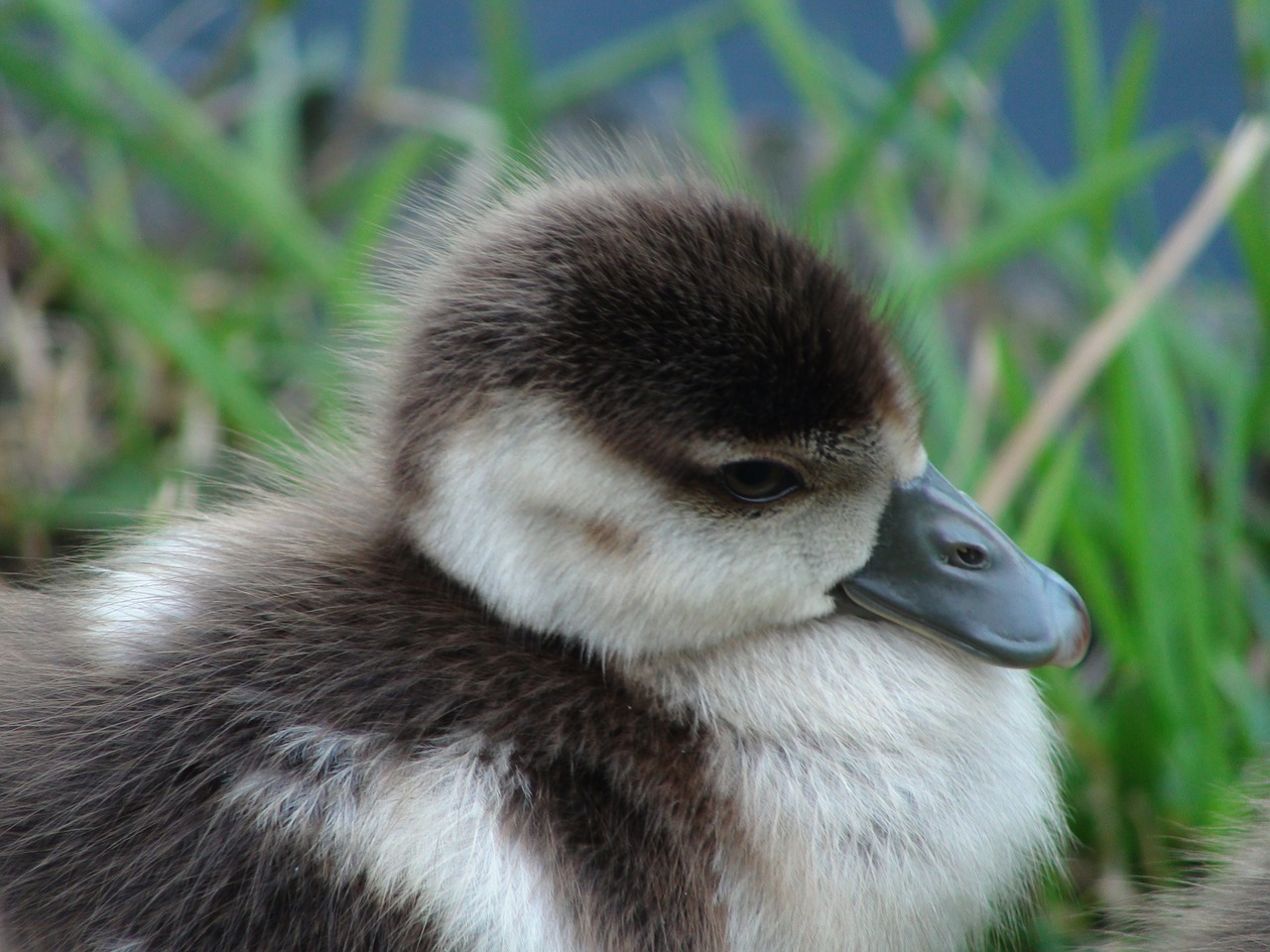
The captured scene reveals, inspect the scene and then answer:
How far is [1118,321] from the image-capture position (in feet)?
5.40

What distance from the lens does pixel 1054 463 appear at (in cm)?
154

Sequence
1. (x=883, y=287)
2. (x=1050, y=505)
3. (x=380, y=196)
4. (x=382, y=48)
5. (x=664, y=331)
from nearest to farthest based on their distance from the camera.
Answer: (x=664, y=331)
(x=883, y=287)
(x=1050, y=505)
(x=380, y=196)
(x=382, y=48)

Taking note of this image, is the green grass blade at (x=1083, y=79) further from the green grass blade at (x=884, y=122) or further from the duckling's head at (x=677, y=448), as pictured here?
the duckling's head at (x=677, y=448)

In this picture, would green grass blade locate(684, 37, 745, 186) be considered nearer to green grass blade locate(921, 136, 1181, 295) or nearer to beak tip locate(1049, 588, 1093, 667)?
green grass blade locate(921, 136, 1181, 295)

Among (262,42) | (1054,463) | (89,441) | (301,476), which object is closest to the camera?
(301,476)

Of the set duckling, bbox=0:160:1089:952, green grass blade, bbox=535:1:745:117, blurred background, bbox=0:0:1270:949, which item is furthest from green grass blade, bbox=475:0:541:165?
duckling, bbox=0:160:1089:952

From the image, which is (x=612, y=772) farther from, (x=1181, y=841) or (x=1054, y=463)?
(x=1054, y=463)

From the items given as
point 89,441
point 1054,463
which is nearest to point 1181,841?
point 1054,463

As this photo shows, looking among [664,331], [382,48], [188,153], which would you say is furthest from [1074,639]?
[382,48]

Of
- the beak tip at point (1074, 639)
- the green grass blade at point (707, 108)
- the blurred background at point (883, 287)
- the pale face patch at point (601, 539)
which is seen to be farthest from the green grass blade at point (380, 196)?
the beak tip at point (1074, 639)

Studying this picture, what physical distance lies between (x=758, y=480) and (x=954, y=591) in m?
0.17

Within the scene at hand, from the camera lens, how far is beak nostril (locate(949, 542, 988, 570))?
1045 mm

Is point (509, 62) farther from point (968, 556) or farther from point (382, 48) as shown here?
point (968, 556)

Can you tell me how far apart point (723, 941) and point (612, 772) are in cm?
14
